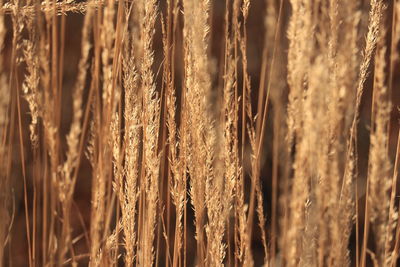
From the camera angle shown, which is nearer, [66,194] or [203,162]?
[66,194]

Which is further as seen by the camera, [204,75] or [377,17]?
[377,17]

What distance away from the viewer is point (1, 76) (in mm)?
1026

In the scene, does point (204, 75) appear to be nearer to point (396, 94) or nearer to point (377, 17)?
point (377, 17)

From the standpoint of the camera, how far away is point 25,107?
279 cm

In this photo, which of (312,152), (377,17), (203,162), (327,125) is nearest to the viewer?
(312,152)

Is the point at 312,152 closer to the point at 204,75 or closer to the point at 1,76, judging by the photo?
the point at 204,75

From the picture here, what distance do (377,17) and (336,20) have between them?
11.8 inches

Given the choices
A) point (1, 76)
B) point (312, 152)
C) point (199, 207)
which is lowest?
point (199, 207)

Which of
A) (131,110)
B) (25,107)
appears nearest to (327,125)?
(131,110)

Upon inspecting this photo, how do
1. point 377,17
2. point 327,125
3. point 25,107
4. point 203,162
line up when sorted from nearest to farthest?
point 327,125, point 203,162, point 377,17, point 25,107

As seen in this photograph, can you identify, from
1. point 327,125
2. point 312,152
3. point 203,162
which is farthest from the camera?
point 203,162

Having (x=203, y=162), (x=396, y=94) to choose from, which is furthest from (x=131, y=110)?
(x=396, y=94)

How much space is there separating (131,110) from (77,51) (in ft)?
5.19

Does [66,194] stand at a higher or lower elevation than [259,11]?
lower
